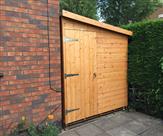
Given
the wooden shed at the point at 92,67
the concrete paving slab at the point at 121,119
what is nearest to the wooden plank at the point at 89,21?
the wooden shed at the point at 92,67

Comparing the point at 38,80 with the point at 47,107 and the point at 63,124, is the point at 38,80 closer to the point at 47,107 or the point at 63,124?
the point at 47,107

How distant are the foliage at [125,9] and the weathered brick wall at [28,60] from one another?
10126 millimetres

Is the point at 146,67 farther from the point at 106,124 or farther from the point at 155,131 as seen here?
the point at 106,124

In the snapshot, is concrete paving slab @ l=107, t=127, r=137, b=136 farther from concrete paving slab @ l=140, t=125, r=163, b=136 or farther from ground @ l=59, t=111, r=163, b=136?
concrete paving slab @ l=140, t=125, r=163, b=136

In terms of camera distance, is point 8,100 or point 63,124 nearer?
point 8,100

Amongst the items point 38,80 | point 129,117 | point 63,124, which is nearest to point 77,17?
point 38,80

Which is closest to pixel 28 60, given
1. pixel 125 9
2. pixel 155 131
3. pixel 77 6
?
pixel 155 131

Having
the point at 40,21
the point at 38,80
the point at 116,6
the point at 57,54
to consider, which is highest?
the point at 116,6

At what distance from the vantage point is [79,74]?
387 centimetres

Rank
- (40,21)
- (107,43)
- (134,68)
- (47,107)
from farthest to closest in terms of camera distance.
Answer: (134,68)
(107,43)
(47,107)
(40,21)

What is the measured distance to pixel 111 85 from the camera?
4535mm

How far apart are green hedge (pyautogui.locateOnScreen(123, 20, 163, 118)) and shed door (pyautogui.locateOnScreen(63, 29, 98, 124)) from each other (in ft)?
4.00

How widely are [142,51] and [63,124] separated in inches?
100

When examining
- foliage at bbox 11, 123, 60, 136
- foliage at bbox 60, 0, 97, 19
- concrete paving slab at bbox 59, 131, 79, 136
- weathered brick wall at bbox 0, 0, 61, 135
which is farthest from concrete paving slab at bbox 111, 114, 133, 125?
foliage at bbox 60, 0, 97, 19
